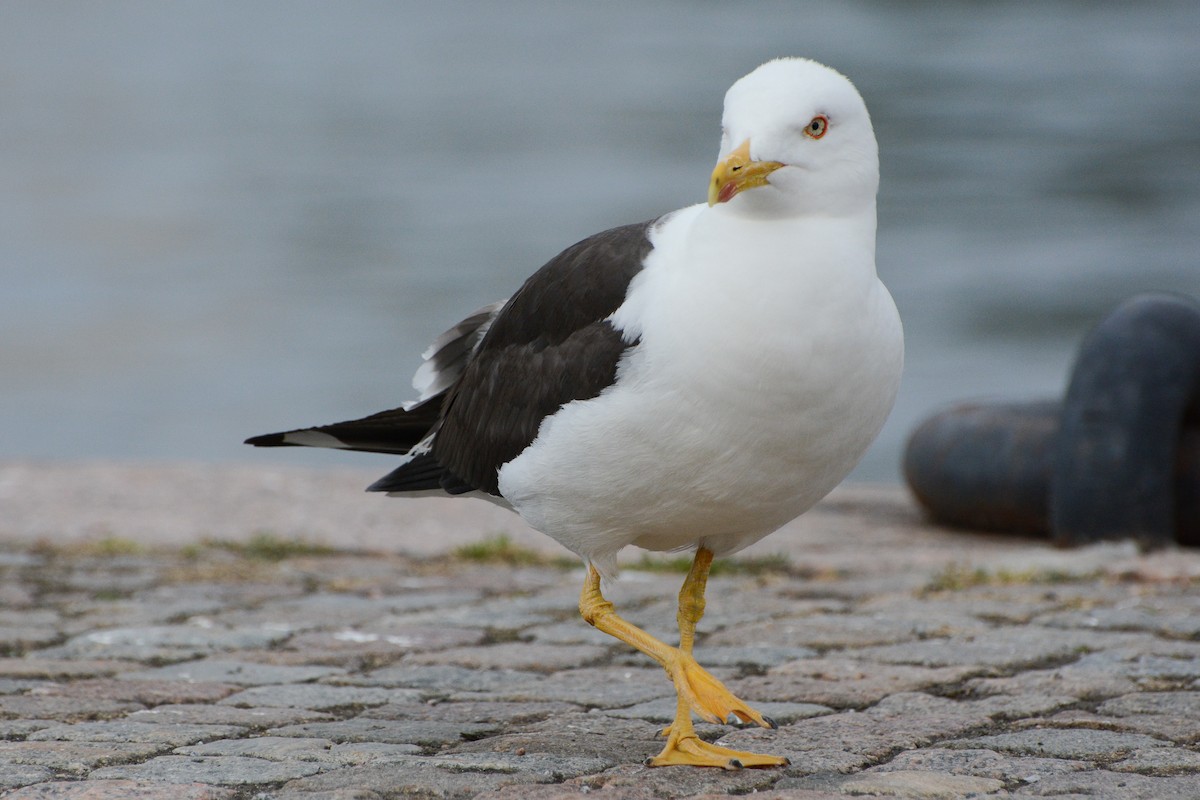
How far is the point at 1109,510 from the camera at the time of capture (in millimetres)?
6492

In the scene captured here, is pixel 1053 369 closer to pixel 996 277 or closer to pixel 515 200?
pixel 996 277

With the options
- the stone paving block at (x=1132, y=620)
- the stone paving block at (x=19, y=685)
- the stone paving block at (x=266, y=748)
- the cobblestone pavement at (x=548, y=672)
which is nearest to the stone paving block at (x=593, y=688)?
the cobblestone pavement at (x=548, y=672)

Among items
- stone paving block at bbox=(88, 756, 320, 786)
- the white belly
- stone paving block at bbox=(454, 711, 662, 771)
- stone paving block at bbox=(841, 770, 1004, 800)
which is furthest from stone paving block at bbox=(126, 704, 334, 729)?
stone paving block at bbox=(841, 770, 1004, 800)

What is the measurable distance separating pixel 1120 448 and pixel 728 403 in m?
4.04

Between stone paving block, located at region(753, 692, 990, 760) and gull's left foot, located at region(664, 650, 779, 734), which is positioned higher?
gull's left foot, located at region(664, 650, 779, 734)

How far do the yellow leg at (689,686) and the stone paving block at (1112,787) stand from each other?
1.78 ft

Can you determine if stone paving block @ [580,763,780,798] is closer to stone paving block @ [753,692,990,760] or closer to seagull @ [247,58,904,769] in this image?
seagull @ [247,58,904,769]

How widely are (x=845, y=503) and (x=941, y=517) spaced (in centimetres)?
102

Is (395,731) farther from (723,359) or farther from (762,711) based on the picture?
(723,359)

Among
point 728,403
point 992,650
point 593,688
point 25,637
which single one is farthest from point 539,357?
point 25,637

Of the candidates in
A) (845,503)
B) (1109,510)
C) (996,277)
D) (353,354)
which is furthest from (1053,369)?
(1109,510)

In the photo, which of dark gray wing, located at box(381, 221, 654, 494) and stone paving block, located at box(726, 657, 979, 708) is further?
stone paving block, located at box(726, 657, 979, 708)

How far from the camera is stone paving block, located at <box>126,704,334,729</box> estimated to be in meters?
3.58

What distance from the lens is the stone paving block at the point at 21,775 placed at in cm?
294
